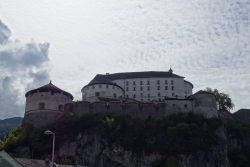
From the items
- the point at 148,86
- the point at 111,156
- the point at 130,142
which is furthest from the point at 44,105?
the point at 148,86

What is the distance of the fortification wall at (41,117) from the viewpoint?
60.5 meters

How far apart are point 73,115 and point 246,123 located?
1362 inches

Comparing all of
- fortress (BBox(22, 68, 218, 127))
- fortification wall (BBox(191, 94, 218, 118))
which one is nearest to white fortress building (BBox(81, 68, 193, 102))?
fortress (BBox(22, 68, 218, 127))

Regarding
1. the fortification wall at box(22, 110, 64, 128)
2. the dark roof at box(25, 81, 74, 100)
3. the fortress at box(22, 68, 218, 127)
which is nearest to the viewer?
the fortification wall at box(22, 110, 64, 128)

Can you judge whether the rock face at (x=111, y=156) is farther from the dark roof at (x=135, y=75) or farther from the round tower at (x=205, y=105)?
the dark roof at (x=135, y=75)

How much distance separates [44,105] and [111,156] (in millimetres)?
15553

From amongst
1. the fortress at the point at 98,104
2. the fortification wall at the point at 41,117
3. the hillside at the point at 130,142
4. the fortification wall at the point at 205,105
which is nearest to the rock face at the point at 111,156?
the hillside at the point at 130,142

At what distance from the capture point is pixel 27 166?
34.8 meters

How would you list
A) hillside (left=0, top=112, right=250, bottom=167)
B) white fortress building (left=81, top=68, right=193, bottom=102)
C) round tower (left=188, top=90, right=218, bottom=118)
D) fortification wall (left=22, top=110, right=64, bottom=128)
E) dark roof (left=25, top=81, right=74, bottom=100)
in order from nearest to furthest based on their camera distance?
hillside (left=0, top=112, right=250, bottom=167)
fortification wall (left=22, top=110, right=64, bottom=128)
dark roof (left=25, top=81, right=74, bottom=100)
round tower (left=188, top=90, right=218, bottom=118)
white fortress building (left=81, top=68, right=193, bottom=102)

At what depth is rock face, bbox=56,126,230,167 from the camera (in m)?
54.8

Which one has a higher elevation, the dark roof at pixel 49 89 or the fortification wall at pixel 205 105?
the dark roof at pixel 49 89

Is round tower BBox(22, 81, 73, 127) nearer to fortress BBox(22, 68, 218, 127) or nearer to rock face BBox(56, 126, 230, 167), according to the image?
fortress BBox(22, 68, 218, 127)

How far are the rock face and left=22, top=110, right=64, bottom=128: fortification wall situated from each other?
20.6ft

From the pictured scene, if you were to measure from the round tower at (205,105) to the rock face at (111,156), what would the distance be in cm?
793
